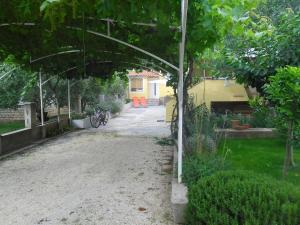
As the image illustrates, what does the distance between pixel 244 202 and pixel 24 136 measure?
8020 millimetres

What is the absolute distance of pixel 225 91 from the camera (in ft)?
45.7

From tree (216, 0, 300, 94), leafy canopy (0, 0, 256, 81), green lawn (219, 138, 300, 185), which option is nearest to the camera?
leafy canopy (0, 0, 256, 81)

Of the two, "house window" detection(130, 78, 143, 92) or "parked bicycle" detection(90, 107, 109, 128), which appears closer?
"parked bicycle" detection(90, 107, 109, 128)

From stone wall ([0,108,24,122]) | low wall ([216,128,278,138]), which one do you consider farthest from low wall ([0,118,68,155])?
low wall ([216,128,278,138])

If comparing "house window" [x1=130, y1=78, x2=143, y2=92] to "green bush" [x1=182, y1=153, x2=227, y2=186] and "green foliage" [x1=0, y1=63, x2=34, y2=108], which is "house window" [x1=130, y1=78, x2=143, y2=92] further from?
"green bush" [x1=182, y1=153, x2=227, y2=186]

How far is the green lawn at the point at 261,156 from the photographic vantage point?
19.7 ft

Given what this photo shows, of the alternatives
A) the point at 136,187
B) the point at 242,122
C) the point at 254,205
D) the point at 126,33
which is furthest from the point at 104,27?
the point at 242,122

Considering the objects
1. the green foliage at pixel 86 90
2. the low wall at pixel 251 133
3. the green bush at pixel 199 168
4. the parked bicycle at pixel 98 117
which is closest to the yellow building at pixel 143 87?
the green foliage at pixel 86 90

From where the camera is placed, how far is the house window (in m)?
41.9

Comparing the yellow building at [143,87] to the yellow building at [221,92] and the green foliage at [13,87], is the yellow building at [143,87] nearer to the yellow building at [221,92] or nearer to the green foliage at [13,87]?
the yellow building at [221,92]

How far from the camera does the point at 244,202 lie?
10.0 ft

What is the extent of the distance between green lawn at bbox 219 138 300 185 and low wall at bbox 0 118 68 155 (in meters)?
5.20

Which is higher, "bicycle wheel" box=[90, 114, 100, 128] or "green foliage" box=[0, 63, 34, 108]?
"green foliage" box=[0, 63, 34, 108]

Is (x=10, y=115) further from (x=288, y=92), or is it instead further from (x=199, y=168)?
(x=288, y=92)
